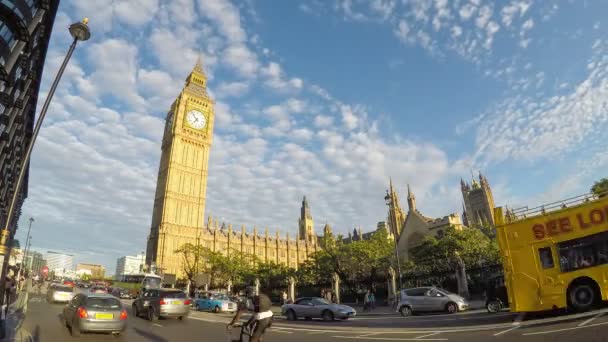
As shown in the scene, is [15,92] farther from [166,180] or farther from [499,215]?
[166,180]

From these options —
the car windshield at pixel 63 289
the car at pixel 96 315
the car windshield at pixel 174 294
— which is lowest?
the car at pixel 96 315

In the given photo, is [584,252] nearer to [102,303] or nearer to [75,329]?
[102,303]

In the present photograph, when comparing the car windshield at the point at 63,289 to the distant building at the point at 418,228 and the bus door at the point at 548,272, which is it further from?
the distant building at the point at 418,228

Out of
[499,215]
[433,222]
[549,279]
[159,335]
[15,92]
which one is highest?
[15,92]

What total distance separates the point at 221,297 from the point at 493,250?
27336mm

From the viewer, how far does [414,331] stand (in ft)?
37.2

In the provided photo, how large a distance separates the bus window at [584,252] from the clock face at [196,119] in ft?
259

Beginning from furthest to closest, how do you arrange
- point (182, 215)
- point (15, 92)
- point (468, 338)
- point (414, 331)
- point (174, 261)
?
point (182, 215) → point (174, 261) → point (15, 92) → point (414, 331) → point (468, 338)

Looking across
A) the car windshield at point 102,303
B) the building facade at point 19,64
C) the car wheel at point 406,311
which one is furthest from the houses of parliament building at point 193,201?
the car windshield at point 102,303

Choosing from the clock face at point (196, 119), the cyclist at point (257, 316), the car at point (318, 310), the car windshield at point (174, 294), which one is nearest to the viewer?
the cyclist at point (257, 316)

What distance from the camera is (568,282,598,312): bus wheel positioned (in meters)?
11.2

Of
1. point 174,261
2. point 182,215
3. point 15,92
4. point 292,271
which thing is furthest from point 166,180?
point 15,92

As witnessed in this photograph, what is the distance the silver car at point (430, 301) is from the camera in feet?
58.1

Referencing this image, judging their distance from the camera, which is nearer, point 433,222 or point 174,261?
point 433,222
